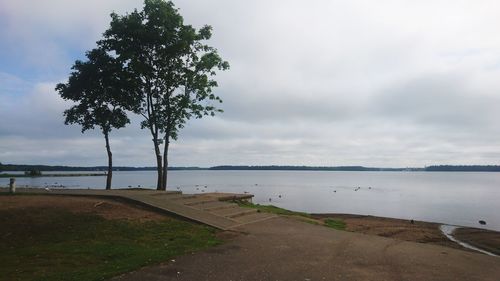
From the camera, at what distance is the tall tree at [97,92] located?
27.5 m

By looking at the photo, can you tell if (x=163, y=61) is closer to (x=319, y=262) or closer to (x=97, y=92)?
(x=97, y=92)

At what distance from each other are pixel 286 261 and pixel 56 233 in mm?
7910

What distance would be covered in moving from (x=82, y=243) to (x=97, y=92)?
1838 centimetres

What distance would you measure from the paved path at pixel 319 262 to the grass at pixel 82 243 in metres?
0.91

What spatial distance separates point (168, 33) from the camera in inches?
1000

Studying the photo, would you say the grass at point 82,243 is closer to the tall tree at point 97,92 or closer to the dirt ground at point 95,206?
the dirt ground at point 95,206

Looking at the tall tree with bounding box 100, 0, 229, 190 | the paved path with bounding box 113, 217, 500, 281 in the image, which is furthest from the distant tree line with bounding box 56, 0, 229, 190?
the paved path with bounding box 113, 217, 500, 281

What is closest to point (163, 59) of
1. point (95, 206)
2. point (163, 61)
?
point (163, 61)

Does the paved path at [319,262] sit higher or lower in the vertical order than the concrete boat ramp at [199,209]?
lower

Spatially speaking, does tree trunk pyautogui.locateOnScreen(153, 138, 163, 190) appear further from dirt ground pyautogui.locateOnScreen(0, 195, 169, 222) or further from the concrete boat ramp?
dirt ground pyautogui.locateOnScreen(0, 195, 169, 222)

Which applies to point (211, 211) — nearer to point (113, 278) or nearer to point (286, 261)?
point (286, 261)

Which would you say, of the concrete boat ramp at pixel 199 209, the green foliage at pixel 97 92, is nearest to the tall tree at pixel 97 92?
the green foliage at pixel 97 92

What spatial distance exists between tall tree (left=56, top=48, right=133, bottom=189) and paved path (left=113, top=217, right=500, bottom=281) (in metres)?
17.4

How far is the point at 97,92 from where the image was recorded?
28047mm
